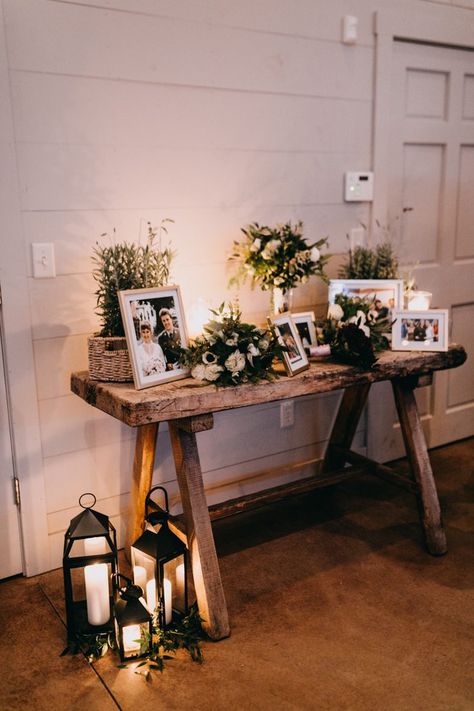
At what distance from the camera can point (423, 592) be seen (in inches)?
91.1

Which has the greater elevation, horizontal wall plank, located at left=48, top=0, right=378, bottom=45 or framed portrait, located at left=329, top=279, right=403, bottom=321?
horizontal wall plank, located at left=48, top=0, right=378, bottom=45

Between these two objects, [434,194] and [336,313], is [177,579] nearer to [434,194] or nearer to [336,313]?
[336,313]

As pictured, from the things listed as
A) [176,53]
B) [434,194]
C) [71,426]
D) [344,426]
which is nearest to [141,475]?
[71,426]

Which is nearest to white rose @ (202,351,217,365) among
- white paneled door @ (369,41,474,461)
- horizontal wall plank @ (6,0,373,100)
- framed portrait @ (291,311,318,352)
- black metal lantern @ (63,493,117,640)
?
framed portrait @ (291,311,318,352)

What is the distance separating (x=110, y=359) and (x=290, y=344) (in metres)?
0.60

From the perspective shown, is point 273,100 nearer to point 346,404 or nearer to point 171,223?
point 171,223

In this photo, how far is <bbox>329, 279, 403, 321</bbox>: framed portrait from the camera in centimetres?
271

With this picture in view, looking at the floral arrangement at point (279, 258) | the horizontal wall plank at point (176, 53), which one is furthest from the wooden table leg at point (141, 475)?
the horizontal wall plank at point (176, 53)

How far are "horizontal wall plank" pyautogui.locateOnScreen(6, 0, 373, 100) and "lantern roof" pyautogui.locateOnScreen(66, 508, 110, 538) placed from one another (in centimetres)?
147

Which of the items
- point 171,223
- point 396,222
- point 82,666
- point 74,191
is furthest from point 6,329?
point 396,222

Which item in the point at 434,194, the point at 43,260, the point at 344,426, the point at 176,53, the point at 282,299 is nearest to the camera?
the point at 43,260

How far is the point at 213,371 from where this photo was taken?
2.09 m

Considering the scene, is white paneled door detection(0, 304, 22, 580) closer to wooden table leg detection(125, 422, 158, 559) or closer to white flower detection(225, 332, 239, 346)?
wooden table leg detection(125, 422, 158, 559)

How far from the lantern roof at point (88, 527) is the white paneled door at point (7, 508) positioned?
17.9 inches
